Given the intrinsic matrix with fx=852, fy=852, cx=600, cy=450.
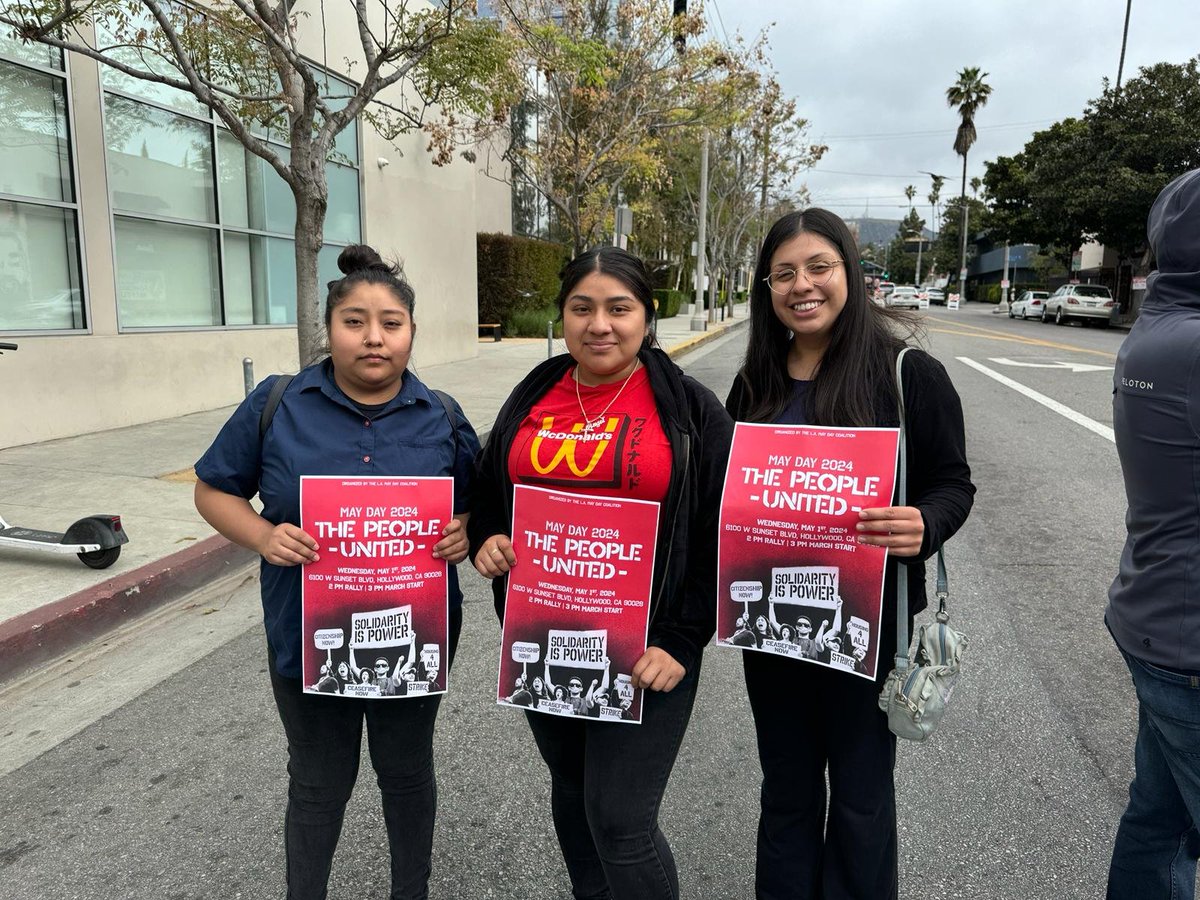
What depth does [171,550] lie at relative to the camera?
5184mm

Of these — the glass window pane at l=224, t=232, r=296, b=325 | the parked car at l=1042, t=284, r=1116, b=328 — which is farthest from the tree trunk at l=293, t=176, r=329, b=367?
the parked car at l=1042, t=284, r=1116, b=328

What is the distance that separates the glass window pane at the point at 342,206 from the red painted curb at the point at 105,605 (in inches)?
347

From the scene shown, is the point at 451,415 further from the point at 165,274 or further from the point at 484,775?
the point at 165,274

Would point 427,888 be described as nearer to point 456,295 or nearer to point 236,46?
point 236,46

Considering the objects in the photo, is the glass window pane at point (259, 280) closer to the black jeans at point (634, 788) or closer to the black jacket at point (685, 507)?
the black jacket at point (685, 507)

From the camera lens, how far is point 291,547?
1.97 meters

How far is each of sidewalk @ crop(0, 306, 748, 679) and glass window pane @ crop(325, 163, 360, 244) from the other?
4.53 m

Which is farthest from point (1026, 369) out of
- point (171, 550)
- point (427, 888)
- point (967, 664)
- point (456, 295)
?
point (427, 888)

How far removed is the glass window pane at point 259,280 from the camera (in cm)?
1115

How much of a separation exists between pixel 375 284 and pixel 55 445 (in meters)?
7.63

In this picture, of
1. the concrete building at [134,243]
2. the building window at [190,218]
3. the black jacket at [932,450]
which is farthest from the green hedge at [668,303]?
the black jacket at [932,450]

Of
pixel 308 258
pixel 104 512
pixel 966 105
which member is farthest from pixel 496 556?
pixel 966 105

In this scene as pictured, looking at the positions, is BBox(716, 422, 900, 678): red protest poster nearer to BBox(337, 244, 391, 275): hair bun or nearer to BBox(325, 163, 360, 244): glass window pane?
BBox(337, 244, 391, 275): hair bun

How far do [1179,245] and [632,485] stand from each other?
3.74ft
